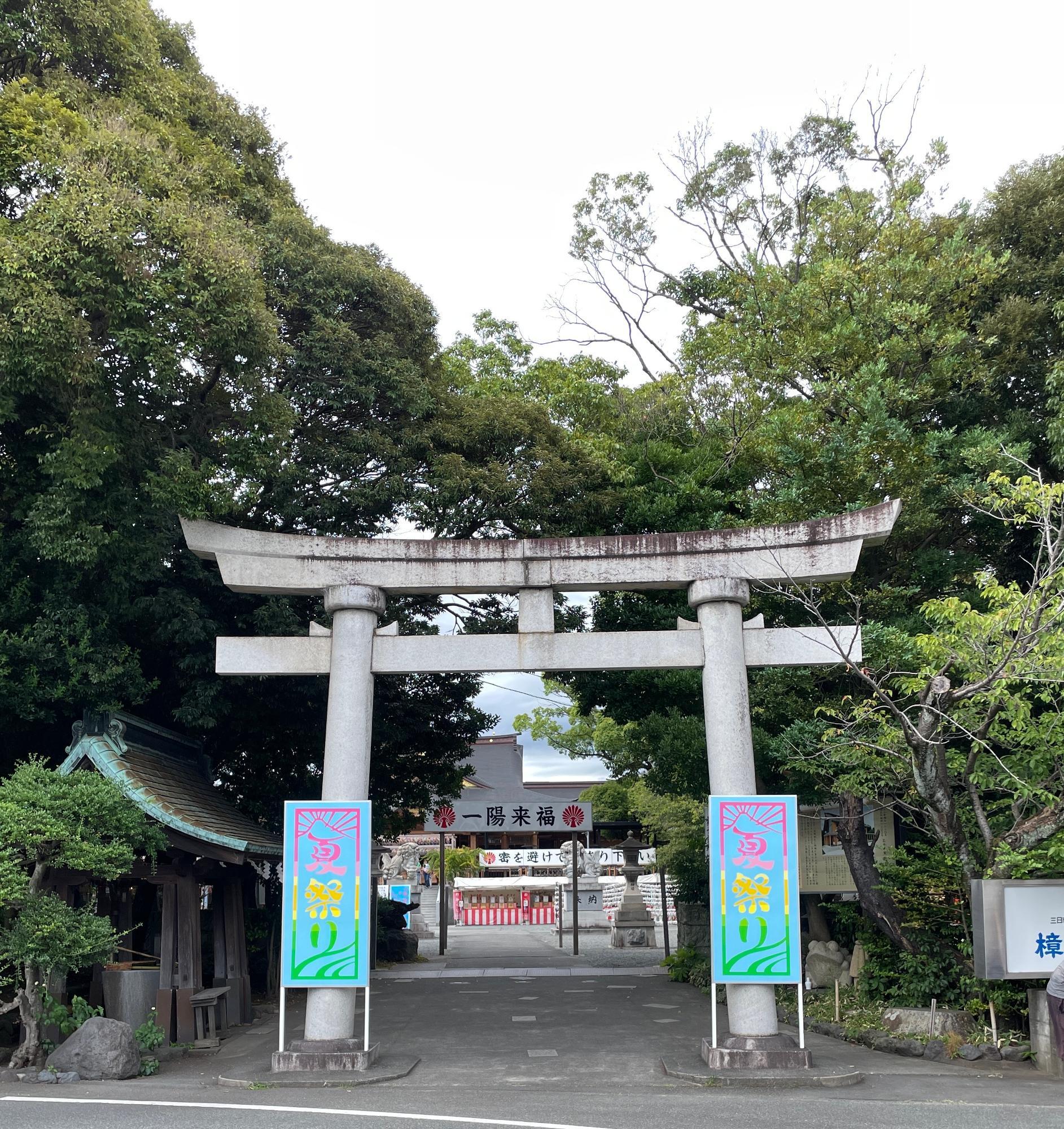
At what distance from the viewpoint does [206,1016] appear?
40.1ft

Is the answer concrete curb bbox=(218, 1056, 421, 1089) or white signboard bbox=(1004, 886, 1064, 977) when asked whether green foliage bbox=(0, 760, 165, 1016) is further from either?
white signboard bbox=(1004, 886, 1064, 977)

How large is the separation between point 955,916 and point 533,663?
5.57m

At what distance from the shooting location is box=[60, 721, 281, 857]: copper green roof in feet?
35.7

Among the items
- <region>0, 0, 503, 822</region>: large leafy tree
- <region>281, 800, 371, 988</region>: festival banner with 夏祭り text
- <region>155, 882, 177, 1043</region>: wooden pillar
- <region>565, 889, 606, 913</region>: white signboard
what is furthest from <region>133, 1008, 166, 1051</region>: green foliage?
<region>565, 889, 606, 913</region>: white signboard

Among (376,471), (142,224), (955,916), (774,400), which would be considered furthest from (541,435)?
(955,916)

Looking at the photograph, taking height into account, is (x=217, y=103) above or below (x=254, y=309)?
above

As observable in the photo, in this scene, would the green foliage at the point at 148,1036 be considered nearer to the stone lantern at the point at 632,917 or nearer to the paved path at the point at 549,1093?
the paved path at the point at 549,1093

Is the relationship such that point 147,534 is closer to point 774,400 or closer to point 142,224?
point 142,224

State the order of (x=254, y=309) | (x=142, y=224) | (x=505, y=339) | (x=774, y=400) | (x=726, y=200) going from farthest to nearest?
(x=505, y=339) < (x=726, y=200) < (x=774, y=400) < (x=254, y=309) < (x=142, y=224)

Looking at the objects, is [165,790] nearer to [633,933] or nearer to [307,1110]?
[307,1110]

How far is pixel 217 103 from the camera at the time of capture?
15430mm

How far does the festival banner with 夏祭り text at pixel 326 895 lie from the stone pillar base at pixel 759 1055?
134 inches

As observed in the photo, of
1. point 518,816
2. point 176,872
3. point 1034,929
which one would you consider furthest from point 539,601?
point 518,816

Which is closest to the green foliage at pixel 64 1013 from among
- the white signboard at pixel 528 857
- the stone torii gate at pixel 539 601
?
the stone torii gate at pixel 539 601
